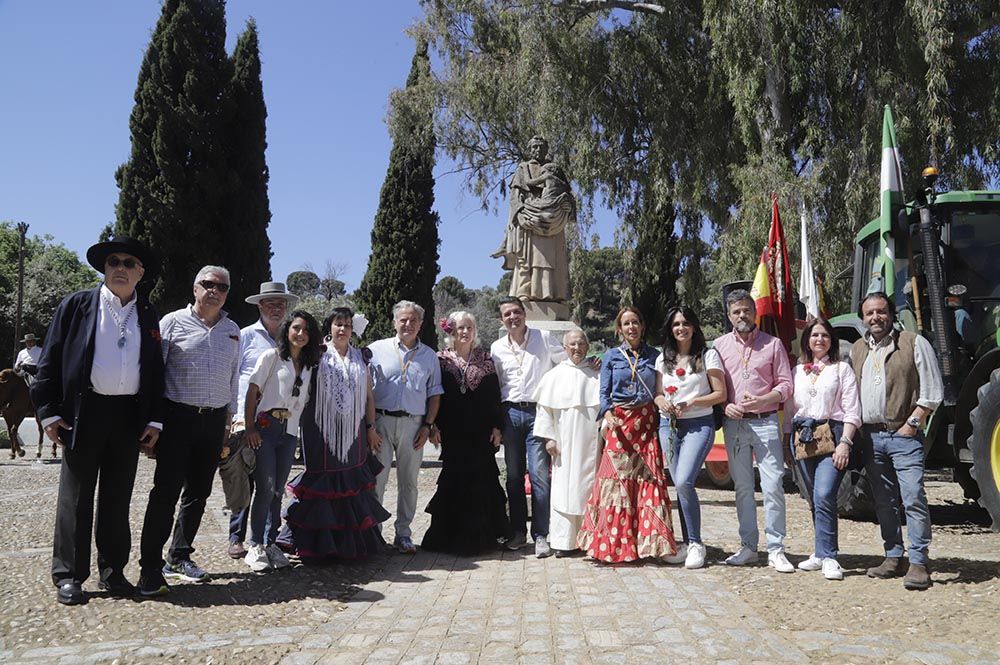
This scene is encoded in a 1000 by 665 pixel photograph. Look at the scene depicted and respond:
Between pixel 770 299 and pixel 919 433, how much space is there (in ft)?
9.89

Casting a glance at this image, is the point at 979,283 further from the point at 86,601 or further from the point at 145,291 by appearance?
the point at 86,601

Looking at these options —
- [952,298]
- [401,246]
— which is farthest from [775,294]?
[401,246]

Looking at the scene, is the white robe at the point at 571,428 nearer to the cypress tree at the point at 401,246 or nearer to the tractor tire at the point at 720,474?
the tractor tire at the point at 720,474

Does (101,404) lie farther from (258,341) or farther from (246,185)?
(246,185)

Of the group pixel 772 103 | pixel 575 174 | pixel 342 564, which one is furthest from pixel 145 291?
pixel 575 174

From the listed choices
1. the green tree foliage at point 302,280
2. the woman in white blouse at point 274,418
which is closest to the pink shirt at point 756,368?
the woman in white blouse at point 274,418

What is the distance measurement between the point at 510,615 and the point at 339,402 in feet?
6.59

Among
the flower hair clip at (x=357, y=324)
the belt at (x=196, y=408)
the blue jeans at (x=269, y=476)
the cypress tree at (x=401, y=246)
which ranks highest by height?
the cypress tree at (x=401, y=246)

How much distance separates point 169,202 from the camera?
677 inches

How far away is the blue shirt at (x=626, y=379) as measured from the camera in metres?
5.46

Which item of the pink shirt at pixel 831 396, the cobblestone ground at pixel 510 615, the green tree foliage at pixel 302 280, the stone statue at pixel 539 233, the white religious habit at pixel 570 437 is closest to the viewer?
the cobblestone ground at pixel 510 615

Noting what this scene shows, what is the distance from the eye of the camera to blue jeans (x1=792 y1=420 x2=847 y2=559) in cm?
501

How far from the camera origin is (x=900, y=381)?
15.9 feet

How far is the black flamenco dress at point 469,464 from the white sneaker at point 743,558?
160 centimetres
